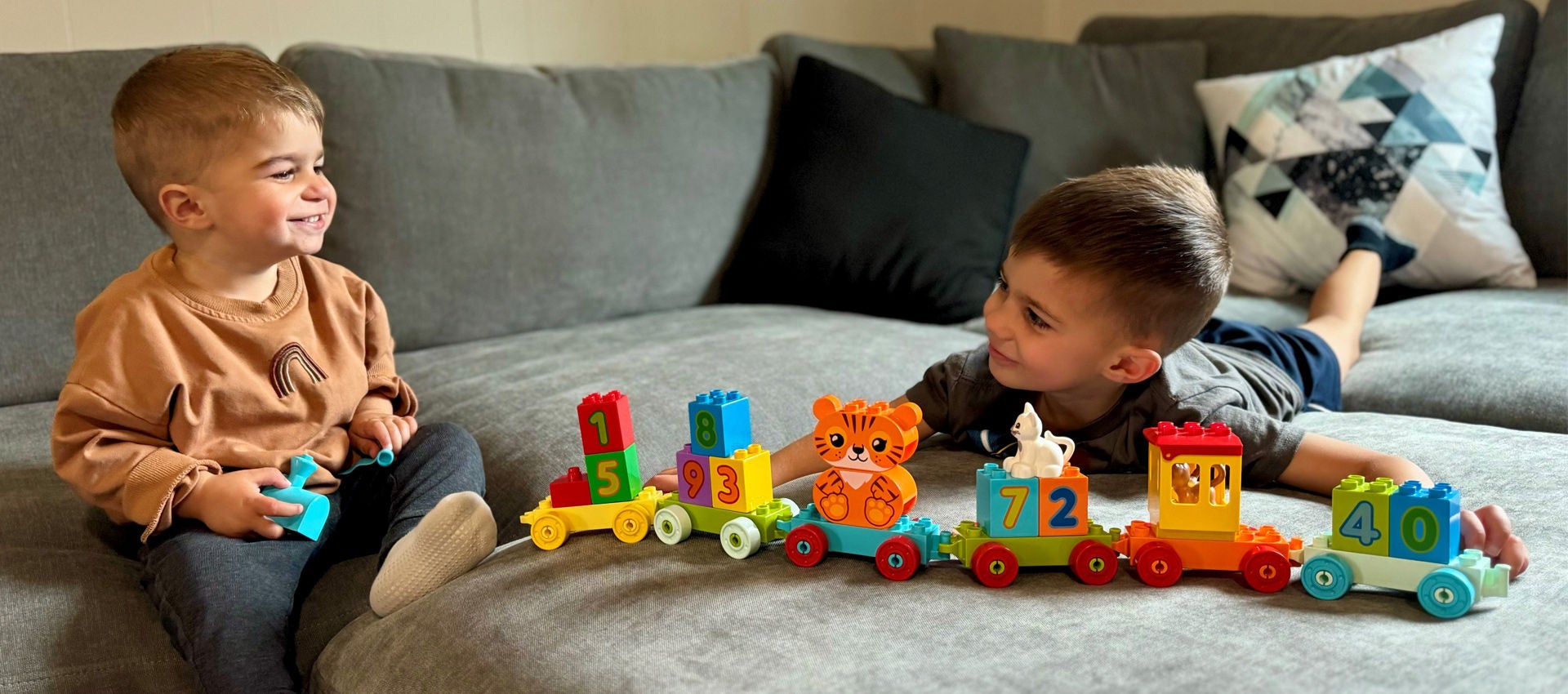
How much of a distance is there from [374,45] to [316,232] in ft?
3.92

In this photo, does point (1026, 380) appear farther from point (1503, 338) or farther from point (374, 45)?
point (374, 45)

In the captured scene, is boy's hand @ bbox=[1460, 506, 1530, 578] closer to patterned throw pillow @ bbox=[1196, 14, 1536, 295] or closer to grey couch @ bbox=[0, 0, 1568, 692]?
grey couch @ bbox=[0, 0, 1568, 692]

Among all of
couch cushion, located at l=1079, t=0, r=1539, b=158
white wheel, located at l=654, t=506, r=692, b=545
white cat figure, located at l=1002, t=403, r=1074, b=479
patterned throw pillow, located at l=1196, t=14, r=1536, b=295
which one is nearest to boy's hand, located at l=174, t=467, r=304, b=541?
white wheel, located at l=654, t=506, r=692, b=545

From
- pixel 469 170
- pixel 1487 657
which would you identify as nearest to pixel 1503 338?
pixel 1487 657

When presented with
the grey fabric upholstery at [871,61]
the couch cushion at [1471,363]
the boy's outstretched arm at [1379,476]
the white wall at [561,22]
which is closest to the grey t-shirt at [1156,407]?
the boy's outstretched arm at [1379,476]

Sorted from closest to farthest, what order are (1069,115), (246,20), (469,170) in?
(469,170) → (246,20) → (1069,115)

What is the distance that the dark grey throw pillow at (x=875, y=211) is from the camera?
2.36 metres

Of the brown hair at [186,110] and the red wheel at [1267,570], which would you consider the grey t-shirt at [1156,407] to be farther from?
the brown hair at [186,110]

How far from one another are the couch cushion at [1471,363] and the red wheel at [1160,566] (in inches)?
31.5

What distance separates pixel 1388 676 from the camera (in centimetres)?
95

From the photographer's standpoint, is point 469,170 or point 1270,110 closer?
point 469,170

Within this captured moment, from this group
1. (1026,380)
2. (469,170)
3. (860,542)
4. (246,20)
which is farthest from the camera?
(246,20)

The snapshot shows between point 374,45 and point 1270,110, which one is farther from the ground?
point 374,45

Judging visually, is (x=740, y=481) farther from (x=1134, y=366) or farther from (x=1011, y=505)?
(x=1134, y=366)
